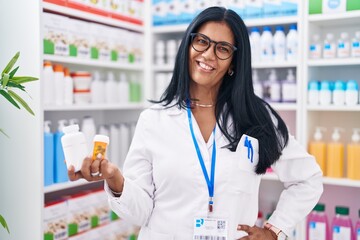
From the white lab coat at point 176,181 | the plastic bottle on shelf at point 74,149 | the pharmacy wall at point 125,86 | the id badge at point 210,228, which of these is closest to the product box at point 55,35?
the pharmacy wall at point 125,86

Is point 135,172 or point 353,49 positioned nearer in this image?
point 135,172

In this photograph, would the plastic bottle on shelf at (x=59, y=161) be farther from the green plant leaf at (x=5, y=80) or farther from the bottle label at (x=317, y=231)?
the bottle label at (x=317, y=231)

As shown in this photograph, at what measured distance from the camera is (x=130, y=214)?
1.71 m

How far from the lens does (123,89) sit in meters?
3.39

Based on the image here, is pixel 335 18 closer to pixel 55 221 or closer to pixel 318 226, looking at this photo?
pixel 318 226

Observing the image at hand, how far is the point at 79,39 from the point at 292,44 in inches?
59.5

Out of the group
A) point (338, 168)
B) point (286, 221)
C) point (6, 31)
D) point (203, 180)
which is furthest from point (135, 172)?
point (338, 168)

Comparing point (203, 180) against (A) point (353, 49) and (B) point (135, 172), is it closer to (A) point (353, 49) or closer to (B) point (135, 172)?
(B) point (135, 172)

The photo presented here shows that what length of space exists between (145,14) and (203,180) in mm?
2219

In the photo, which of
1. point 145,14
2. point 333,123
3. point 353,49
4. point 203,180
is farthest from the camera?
point 145,14

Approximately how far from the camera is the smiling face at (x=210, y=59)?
174cm

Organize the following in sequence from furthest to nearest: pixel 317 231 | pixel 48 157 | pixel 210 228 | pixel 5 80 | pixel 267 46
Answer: pixel 267 46 → pixel 317 231 → pixel 48 157 → pixel 5 80 → pixel 210 228

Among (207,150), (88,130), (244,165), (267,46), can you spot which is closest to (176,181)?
(207,150)

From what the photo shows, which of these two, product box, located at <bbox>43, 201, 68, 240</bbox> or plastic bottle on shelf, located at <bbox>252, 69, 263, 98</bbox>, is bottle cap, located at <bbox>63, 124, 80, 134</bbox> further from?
plastic bottle on shelf, located at <bbox>252, 69, 263, 98</bbox>
